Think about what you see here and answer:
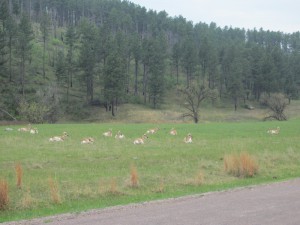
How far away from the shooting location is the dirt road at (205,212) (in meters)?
10.6

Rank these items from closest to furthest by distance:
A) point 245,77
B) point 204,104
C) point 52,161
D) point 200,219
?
point 200,219, point 52,161, point 204,104, point 245,77

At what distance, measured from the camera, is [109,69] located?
88625 mm

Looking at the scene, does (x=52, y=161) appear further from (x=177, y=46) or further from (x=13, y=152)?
(x=177, y=46)

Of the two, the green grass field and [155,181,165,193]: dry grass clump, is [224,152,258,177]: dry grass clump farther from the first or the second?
[155,181,165,193]: dry grass clump

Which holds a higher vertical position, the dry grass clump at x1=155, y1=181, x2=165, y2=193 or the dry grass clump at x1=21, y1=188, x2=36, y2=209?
the dry grass clump at x1=21, y1=188, x2=36, y2=209

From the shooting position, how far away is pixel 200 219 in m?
10.8

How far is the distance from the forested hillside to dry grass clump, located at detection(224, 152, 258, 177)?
143 feet

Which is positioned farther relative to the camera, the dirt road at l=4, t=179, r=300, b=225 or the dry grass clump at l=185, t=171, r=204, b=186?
the dry grass clump at l=185, t=171, r=204, b=186

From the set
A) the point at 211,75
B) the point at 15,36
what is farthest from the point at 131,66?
the point at 15,36

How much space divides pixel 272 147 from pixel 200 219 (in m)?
19.4

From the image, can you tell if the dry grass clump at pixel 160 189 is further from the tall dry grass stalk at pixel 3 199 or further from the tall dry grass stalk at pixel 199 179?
the tall dry grass stalk at pixel 3 199

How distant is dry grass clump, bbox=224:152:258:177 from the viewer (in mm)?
20078

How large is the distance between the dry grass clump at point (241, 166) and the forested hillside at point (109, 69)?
43.6m

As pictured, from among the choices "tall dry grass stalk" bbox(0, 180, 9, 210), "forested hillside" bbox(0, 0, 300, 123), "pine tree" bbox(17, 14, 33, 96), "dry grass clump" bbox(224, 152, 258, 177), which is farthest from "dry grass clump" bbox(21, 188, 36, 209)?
"pine tree" bbox(17, 14, 33, 96)
